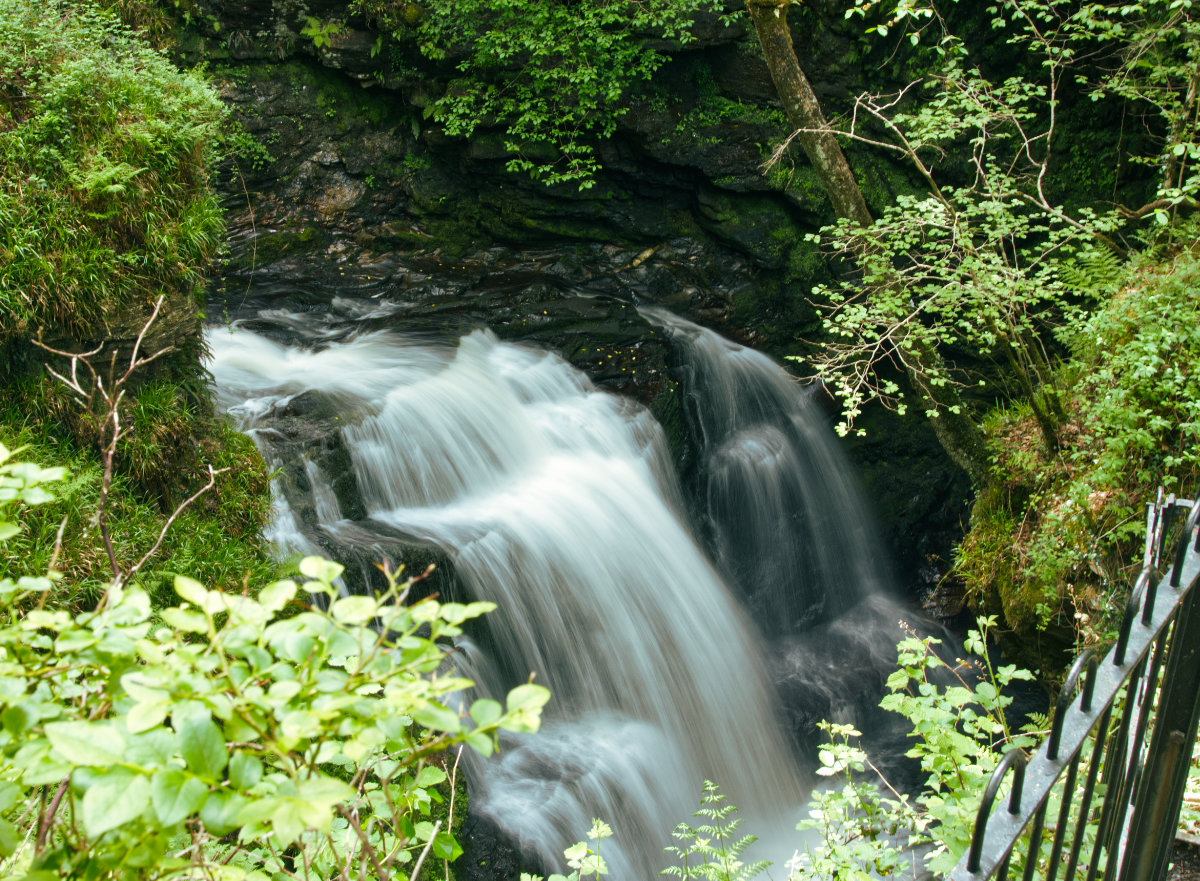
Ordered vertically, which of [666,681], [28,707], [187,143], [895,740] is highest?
[187,143]

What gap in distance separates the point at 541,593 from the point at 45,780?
5055 millimetres

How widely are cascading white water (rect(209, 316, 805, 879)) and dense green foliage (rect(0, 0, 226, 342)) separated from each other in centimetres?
179

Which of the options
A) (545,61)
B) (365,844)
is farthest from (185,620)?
(545,61)

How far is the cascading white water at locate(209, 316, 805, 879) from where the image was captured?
17.9ft

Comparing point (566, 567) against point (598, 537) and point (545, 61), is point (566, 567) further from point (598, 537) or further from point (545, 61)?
point (545, 61)

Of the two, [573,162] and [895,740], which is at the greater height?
[573,162]

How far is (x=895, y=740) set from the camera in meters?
7.06

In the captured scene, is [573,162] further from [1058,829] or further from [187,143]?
[1058,829]

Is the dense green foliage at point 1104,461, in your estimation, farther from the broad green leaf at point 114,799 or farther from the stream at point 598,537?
the broad green leaf at point 114,799

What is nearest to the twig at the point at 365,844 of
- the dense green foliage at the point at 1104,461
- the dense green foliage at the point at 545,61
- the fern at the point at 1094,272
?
the dense green foliage at the point at 1104,461

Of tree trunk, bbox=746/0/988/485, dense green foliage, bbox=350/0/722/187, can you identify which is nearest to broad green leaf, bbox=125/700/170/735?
tree trunk, bbox=746/0/988/485

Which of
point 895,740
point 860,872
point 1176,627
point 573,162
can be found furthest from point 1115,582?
point 573,162

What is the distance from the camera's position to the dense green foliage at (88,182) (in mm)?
4355

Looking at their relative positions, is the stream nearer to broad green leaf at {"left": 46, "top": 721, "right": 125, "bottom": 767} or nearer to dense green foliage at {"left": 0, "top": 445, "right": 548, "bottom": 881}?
dense green foliage at {"left": 0, "top": 445, "right": 548, "bottom": 881}
